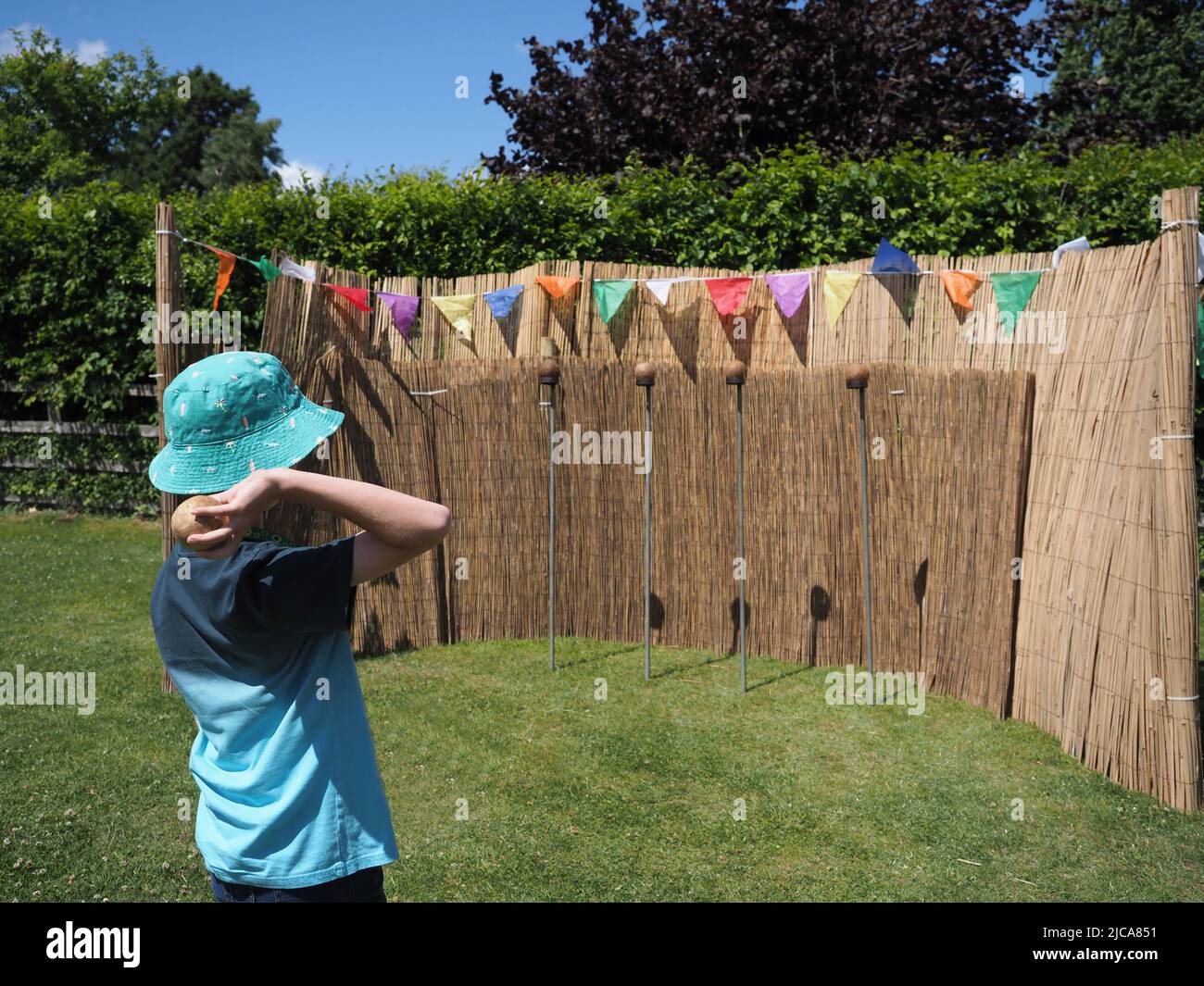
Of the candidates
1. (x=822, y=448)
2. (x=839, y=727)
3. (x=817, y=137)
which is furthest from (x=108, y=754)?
(x=817, y=137)

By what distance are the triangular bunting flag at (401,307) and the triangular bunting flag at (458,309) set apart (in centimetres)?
16

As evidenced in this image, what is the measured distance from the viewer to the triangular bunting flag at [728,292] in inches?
254

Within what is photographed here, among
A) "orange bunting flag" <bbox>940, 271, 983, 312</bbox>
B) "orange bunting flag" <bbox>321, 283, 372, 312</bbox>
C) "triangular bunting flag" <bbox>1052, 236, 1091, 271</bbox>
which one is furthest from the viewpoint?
"orange bunting flag" <bbox>321, 283, 372, 312</bbox>

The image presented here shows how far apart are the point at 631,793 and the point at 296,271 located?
3.96 m

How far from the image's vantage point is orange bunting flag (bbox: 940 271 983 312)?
18.3 ft

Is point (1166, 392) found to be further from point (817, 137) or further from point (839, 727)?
point (817, 137)

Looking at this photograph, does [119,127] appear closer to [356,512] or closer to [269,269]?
[269,269]

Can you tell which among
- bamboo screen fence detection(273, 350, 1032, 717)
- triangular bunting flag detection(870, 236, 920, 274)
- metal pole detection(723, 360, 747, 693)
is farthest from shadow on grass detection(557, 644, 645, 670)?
triangular bunting flag detection(870, 236, 920, 274)

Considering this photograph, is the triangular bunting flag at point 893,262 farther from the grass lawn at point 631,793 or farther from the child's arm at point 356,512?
the child's arm at point 356,512

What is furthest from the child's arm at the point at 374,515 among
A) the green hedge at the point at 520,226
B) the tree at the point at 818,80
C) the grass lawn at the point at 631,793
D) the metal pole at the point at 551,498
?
the tree at the point at 818,80

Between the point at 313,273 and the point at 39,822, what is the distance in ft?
12.3

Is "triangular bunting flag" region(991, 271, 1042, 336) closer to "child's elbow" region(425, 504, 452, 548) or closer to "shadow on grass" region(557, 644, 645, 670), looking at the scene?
"shadow on grass" region(557, 644, 645, 670)

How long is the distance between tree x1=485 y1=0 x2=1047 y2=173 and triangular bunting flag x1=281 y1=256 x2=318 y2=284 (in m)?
5.44

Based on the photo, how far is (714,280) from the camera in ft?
21.2
